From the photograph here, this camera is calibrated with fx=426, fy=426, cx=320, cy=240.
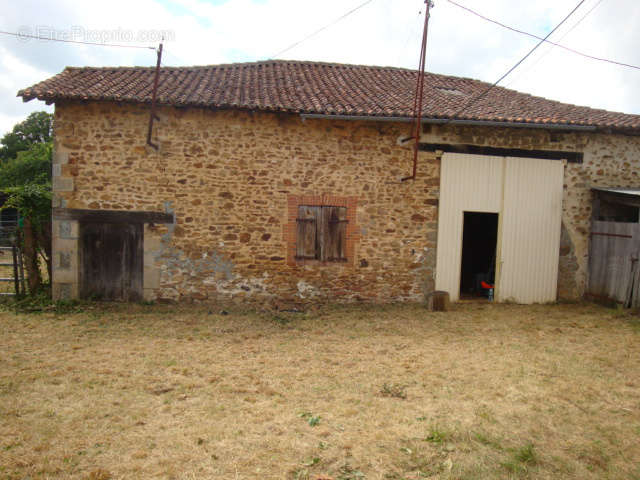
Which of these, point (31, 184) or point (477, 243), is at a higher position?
point (31, 184)

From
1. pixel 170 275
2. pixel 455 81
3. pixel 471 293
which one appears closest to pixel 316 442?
pixel 170 275

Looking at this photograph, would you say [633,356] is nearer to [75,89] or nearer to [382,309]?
[382,309]

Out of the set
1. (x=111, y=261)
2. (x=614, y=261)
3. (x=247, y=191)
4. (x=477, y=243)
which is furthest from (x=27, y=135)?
(x=614, y=261)

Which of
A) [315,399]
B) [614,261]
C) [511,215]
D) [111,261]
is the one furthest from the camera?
[511,215]

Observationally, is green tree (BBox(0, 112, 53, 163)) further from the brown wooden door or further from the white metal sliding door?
the white metal sliding door

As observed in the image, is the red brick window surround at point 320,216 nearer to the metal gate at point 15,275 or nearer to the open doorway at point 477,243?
the open doorway at point 477,243

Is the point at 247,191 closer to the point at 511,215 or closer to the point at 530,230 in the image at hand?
the point at 511,215

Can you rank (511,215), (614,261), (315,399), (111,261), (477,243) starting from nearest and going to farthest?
(315,399) < (111,261) < (614,261) < (511,215) < (477,243)

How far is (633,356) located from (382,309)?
400 centimetres

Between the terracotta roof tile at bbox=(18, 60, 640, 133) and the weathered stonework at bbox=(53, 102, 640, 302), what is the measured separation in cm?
36

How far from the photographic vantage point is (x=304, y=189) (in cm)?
845

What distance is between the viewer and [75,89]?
7891 millimetres

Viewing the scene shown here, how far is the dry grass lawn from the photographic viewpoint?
10.5ft

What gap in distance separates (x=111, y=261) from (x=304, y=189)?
4.01 metres
